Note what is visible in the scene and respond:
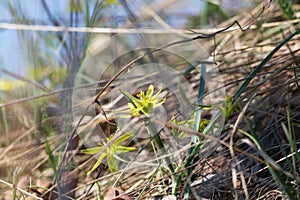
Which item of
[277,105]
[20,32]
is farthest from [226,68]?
[20,32]

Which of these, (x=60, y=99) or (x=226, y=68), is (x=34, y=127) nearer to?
(x=60, y=99)

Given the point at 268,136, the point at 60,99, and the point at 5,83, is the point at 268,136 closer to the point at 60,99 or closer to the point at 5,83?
the point at 60,99

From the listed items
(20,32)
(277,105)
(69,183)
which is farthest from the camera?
(20,32)

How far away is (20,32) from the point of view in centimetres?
152

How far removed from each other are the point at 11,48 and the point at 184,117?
27.9 inches

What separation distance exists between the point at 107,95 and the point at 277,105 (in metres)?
0.55

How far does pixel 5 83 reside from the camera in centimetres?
158

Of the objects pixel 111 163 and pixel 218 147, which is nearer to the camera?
pixel 111 163

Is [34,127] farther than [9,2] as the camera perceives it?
No

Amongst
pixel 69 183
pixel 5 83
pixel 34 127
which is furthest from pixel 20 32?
pixel 69 183

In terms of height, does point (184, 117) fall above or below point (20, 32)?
below

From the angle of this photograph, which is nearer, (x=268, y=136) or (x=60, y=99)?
(x=268, y=136)

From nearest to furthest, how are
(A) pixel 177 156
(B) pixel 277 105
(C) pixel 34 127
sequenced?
(A) pixel 177 156 → (B) pixel 277 105 → (C) pixel 34 127

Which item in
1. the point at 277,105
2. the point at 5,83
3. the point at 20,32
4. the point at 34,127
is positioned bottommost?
the point at 277,105
